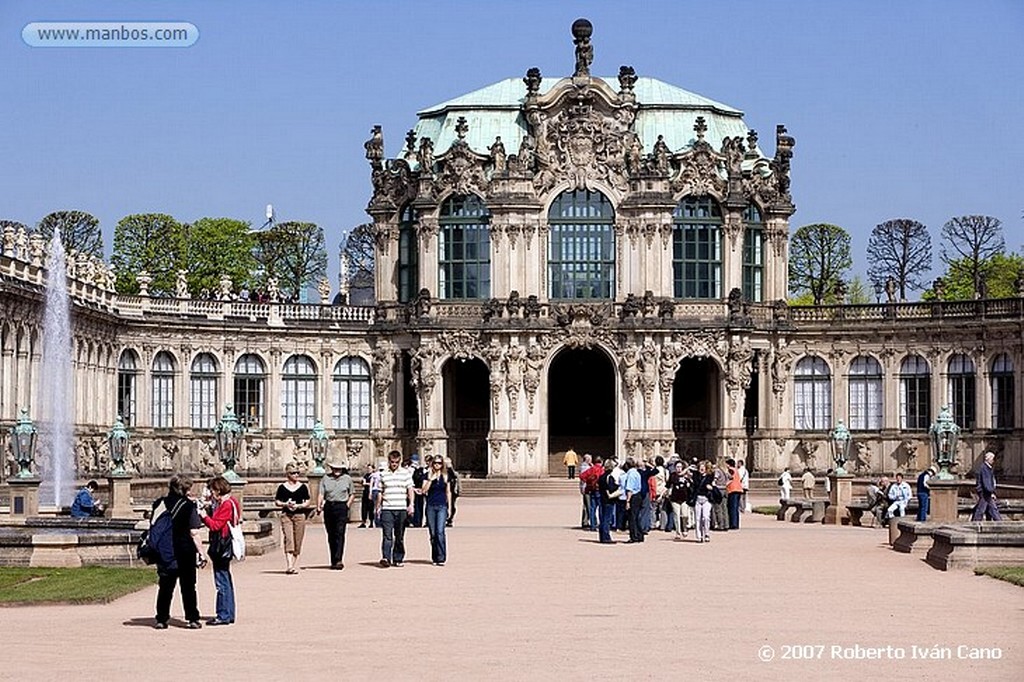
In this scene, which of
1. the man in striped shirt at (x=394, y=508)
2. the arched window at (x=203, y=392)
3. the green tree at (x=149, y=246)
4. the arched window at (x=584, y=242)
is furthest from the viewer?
the green tree at (x=149, y=246)

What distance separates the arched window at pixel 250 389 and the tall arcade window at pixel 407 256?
22.7 ft

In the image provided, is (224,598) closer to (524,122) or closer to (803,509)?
(803,509)

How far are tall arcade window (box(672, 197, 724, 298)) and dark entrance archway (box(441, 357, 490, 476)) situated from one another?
9.54 meters

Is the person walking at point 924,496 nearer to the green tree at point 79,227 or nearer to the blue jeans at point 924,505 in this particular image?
the blue jeans at point 924,505

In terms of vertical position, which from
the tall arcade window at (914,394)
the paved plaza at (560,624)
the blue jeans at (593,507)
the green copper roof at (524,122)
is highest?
the green copper roof at (524,122)

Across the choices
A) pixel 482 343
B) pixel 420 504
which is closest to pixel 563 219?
pixel 482 343

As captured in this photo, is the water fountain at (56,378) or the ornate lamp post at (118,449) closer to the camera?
the ornate lamp post at (118,449)

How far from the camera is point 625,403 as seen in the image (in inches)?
3339

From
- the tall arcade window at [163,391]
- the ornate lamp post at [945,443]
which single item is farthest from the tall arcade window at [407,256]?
the ornate lamp post at [945,443]

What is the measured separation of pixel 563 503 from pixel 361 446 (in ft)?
56.2

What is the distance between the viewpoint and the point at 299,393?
288 feet

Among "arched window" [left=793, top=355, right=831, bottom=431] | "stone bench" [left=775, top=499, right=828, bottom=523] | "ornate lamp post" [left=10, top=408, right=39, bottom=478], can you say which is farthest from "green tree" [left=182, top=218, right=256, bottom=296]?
"ornate lamp post" [left=10, top=408, right=39, bottom=478]

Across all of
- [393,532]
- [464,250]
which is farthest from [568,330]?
[393,532]

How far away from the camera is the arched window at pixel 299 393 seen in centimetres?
8756
